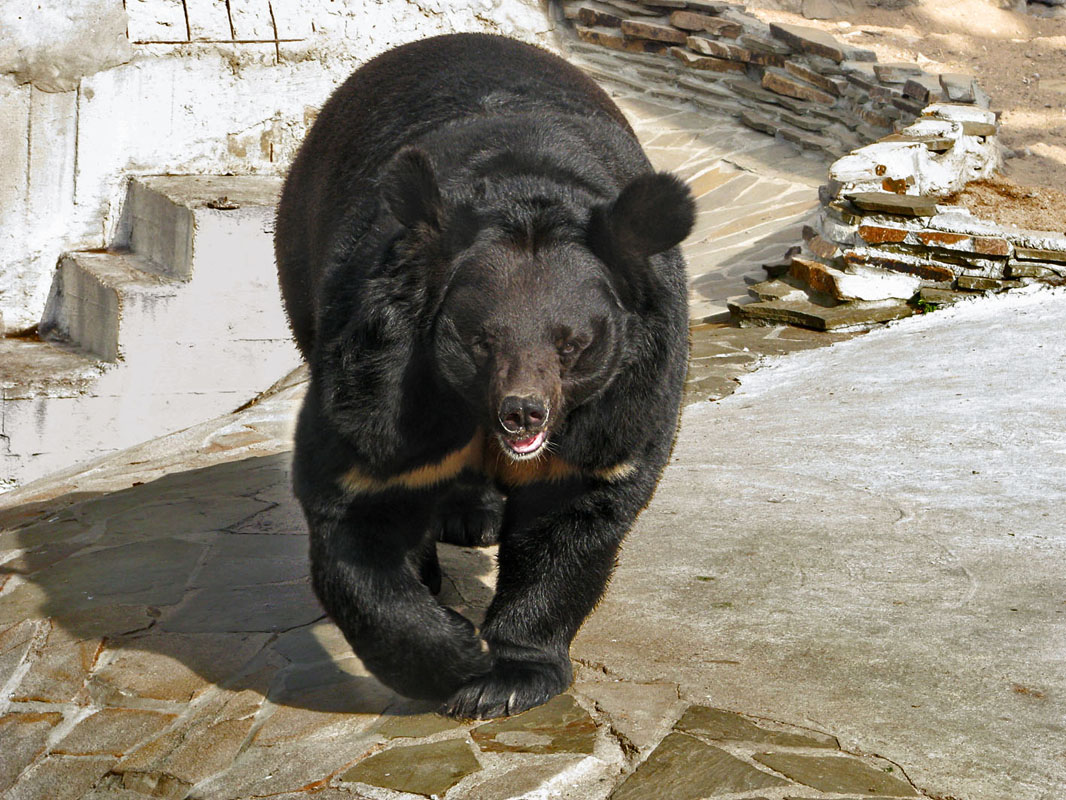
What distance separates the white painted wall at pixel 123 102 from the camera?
7.81 metres

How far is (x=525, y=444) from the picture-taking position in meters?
2.67

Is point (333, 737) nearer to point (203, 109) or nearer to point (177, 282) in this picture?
point (177, 282)

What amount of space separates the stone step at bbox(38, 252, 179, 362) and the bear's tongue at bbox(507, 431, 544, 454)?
501 centimetres

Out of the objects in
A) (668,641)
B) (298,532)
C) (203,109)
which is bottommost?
(298,532)

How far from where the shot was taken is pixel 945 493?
4.51m

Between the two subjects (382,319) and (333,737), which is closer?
(382,319)

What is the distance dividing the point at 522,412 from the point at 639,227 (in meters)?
0.49

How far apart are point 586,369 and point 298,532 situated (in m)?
2.04

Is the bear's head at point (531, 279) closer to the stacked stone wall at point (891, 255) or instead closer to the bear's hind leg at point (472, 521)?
the bear's hind leg at point (472, 521)

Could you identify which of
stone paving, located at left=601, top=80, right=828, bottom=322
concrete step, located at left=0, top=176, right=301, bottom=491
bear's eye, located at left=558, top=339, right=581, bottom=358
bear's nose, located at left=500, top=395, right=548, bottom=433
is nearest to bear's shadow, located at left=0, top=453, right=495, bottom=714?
bear's nose, located at left=500, top=395, right=548, bottom=433

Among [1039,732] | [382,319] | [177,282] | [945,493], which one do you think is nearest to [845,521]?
[945,493]

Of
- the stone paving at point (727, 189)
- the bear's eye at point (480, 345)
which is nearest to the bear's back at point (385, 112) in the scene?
the bear's eye at point (480, 345)

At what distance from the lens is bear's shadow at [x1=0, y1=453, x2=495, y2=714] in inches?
134

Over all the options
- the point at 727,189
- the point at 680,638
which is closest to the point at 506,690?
the point at 680,638
